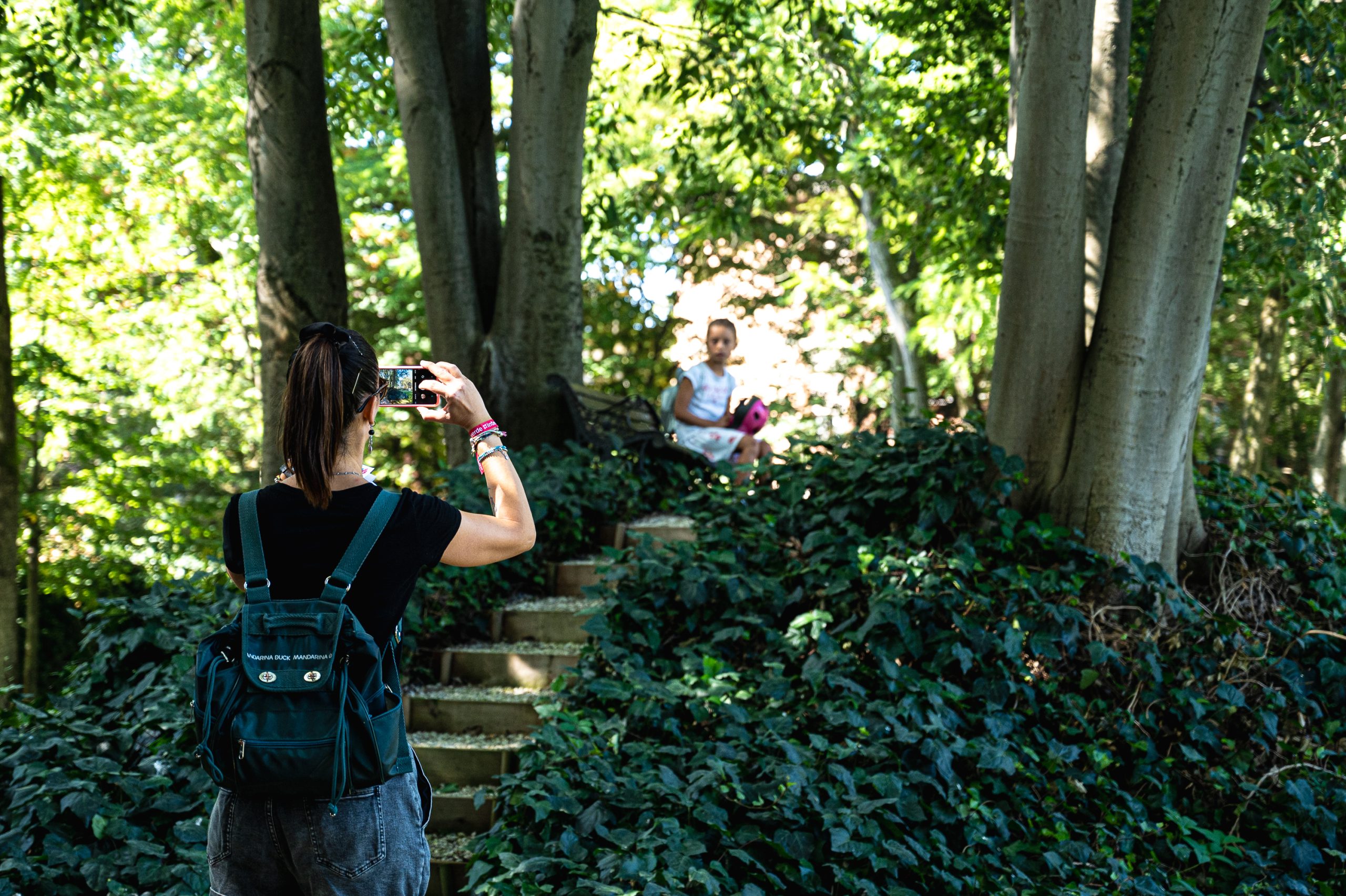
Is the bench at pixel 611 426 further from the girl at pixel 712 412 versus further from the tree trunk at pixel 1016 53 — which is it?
the tree trunk at pixel 1016 53

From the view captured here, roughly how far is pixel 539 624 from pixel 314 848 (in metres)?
4.13

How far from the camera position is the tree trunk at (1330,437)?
15312 mm

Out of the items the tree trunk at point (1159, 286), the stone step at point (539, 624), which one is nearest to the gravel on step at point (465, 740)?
the stone step at point (539, 624)

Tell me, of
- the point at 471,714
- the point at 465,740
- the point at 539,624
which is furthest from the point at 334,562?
the point at 539,624

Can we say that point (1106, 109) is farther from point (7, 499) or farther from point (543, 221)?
point (7, 499)

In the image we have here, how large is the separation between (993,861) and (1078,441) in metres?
2.54

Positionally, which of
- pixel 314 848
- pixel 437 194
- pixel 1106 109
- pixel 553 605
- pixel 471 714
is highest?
pixel 1106 109

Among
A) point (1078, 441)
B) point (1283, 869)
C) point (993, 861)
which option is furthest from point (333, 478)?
point (1078, 441)

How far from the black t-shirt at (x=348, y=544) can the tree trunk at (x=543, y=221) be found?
5949mm

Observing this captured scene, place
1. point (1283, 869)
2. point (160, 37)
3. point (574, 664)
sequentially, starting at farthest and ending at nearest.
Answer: point (160, 37)
point (574, 664)
point (1283, 869)

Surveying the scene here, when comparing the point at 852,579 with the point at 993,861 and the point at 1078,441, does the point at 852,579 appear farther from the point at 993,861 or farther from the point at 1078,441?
the point at 993,861

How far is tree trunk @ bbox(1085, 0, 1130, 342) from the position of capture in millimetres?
5969

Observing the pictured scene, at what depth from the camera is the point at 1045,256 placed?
5.54 m

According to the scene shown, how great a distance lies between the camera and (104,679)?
5.12m
